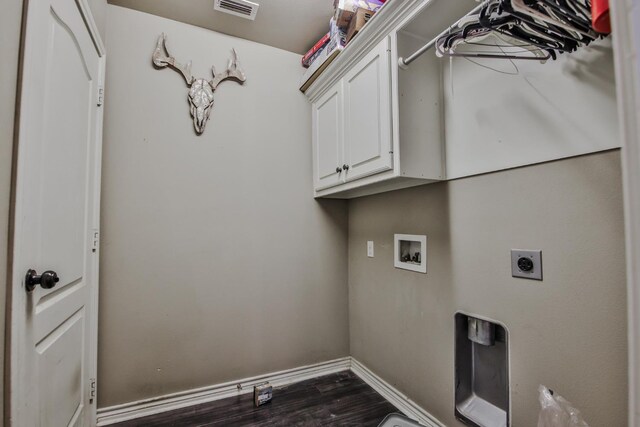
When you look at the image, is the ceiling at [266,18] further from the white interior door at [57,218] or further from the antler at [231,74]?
the white interior door at [57,218]

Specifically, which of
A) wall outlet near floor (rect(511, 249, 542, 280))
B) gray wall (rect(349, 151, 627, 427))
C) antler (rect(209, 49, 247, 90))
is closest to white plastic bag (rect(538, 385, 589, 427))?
gray wall (rect(349, 151, 627, 427))

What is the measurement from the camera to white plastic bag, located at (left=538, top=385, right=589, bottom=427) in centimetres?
103

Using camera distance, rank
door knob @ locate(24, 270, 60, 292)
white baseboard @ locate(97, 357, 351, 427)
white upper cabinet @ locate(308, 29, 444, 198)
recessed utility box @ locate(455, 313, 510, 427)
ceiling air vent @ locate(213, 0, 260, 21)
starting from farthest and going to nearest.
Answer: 1. ceiling air vent @ locate(213, 0, 260, 21)
2. white baseboard @ locate(97, 357, 351, 427)
3. white upper cabinet @ locate(308, 29, 444, 198)
4. recessed utility box @ locate(455, 313, 510, 427)
5. door knob @ locate(24, 270, 60, 292)

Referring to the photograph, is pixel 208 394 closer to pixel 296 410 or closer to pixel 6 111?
pixel 296 410

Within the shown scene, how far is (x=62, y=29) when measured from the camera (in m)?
1.23

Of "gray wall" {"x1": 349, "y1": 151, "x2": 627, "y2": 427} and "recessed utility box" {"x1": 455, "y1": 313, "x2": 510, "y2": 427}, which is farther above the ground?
"gray wall" {"x1": 349, "y1": 151, "x2": 627, "y2": 427}

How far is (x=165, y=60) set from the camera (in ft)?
6.65

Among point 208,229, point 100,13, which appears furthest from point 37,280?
point 100,13

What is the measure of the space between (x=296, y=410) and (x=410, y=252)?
1.26 meters

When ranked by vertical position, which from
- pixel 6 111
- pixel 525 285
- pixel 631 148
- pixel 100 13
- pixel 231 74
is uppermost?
pixel 100 13

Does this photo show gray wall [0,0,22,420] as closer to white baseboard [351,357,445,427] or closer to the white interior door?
the white interior door

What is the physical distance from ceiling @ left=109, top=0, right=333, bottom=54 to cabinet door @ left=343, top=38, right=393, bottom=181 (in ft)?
1.90

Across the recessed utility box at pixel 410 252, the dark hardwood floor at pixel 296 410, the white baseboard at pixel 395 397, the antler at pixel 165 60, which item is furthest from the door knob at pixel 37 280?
the white baseboard at pixel 395 397

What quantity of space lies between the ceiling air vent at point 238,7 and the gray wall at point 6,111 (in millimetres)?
1310
